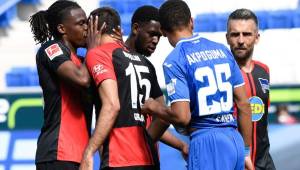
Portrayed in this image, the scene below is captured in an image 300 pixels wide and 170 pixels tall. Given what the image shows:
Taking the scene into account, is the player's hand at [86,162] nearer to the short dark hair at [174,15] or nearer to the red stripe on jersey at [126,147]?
the red stripe on jersey at [126,147]

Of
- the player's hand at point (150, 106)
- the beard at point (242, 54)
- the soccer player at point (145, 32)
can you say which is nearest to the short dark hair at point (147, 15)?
the soccer player at point (145, 32)

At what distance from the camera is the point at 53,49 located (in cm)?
614

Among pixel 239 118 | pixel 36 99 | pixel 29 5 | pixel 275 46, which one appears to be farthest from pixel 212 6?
pixel 239 118

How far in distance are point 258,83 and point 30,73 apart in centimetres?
765

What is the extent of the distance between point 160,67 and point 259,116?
6.62m

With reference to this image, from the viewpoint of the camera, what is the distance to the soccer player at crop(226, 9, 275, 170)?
6.99 metres

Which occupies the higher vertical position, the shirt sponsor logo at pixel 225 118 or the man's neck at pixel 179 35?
the man's neck at pixel 179 35

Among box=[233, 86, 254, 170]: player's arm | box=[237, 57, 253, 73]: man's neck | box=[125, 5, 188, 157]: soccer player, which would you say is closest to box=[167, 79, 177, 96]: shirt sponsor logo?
box=[233, 86, 254, 170]: player's arm

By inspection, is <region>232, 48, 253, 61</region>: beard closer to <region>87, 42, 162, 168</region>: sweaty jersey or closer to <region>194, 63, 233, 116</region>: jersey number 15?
<region>194, 63, 233, 116</region>: jersey number 15

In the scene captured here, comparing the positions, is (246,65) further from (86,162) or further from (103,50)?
(86,162)

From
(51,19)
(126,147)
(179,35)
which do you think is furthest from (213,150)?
(51,19)

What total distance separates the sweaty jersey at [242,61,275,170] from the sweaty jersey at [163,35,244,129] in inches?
44.6

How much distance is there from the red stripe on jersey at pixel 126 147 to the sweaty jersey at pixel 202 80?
41 centimetres

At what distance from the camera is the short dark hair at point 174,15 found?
5.81m
